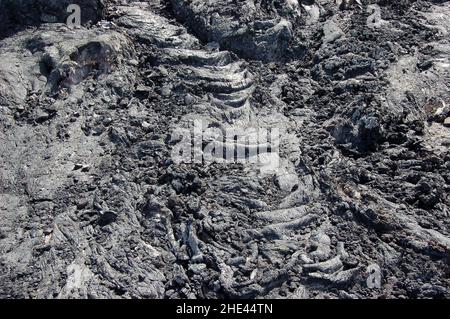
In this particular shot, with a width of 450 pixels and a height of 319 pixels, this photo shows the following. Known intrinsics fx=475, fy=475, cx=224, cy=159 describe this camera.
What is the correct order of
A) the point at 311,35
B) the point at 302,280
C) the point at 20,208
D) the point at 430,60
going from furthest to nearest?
the point at 311,35 → the point at 430,60 → the point at 20,208 → the point at 302,280

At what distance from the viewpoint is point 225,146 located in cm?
826

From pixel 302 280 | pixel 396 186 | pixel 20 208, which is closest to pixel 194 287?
pixel 302 280

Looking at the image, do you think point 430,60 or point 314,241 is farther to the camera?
point 430,60

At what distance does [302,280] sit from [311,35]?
6.04m

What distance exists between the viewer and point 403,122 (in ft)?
28.1

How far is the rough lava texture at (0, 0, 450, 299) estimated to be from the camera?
666 centimetres

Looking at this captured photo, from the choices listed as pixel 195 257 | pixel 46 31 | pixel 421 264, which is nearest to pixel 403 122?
pixel 421 264

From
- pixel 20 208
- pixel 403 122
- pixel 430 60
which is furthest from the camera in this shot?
pixel 430 60

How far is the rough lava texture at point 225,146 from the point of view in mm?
6656

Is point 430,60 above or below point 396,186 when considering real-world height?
above

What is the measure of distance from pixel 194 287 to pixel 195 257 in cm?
44
